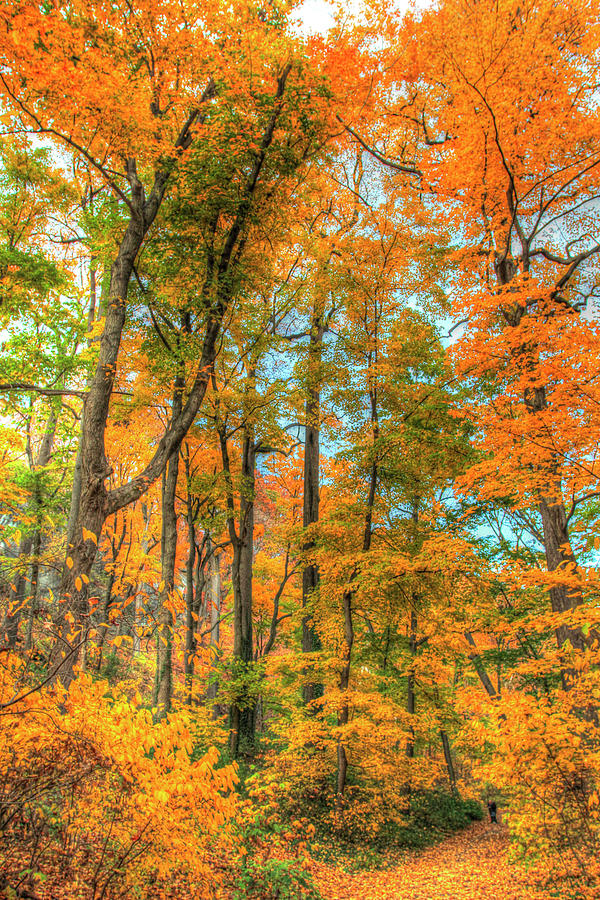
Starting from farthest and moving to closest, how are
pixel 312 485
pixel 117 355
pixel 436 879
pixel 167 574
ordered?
pixel 312 485 → pixel 167 574 → pixel 117 355 → pixel 436 879

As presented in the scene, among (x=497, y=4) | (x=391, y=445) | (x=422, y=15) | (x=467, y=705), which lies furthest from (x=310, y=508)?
(x=422, y=15)

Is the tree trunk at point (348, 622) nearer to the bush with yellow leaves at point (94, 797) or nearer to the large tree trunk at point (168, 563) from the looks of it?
the large tree trunk at point (168, 563)

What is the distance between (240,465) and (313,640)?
14.9 feet

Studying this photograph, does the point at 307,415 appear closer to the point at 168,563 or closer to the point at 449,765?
the point at 168,563

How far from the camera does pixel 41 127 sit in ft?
18.0

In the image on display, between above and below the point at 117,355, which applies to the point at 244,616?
below

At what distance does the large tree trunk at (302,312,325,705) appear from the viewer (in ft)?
32.3

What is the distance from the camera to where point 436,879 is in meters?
6.33

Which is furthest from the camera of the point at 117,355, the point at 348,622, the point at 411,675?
the point at 411,675

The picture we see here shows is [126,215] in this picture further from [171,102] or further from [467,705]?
[467,705]

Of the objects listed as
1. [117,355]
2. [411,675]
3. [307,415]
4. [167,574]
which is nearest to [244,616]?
[167,574]

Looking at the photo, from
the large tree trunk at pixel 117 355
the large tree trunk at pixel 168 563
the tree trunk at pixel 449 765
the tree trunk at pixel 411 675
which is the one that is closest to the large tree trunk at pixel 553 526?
the tree trunk at pixel 411 675

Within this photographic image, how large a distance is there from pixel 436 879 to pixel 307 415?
25.6ft

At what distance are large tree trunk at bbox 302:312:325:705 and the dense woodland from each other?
94 millimetres
